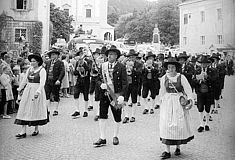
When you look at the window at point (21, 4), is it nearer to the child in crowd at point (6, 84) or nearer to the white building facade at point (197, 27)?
the white building facade at point (197, 27)

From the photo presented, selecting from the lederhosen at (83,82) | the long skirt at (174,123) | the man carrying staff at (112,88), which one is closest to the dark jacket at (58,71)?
the lederhosen at (83,82)

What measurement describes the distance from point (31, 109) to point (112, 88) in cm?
198

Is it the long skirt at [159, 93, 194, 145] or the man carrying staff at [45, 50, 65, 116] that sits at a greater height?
the man carrying staff at [45, 50, 65, 116]

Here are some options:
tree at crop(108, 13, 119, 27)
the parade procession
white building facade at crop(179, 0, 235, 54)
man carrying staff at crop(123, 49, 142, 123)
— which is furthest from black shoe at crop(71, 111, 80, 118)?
tree at crop(108, 13, 119, 27)

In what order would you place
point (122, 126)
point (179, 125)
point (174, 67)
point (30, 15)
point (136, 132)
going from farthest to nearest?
point (30, 15) → point (122, 126) → point (136, 132) → point (174, 67) → point (179, 125)

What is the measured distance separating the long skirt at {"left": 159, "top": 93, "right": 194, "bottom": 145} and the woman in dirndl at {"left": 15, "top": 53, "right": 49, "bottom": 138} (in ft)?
9.79

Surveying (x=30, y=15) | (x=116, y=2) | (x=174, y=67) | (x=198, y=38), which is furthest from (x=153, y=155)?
(x=116, y=2)

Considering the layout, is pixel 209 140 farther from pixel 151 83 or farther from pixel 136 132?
pixel 151 83

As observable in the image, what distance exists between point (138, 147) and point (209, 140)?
187cm

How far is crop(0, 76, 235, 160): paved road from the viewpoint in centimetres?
661

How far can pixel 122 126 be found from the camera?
942 centimetres

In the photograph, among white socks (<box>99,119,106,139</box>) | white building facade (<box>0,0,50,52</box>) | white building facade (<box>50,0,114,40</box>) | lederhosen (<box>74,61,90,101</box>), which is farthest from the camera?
white building facade (<box>50,0,114,40</box>)

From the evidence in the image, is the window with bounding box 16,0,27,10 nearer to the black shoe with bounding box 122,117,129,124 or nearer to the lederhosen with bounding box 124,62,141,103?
the lederhosen with bounding box 124,62,141,103

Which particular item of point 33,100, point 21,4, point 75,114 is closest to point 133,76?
point 75,114
